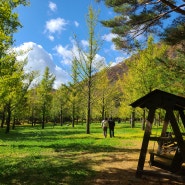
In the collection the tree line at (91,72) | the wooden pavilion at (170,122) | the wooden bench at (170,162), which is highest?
the tree line at (91,72)

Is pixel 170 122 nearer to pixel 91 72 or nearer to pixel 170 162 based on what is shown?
pixel 170 162

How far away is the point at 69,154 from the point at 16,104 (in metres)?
26.5

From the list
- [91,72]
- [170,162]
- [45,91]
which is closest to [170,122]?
[170,162]

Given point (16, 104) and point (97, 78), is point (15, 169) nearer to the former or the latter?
point (97, 78)

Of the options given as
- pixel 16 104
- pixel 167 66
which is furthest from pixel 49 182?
pixel 16 104

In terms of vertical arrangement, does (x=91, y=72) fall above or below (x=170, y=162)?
above

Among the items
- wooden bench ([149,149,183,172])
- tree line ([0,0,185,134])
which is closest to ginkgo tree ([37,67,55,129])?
tree line ([0,0,185,134])

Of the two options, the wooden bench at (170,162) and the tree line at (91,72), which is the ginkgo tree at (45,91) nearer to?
the tree line at (91,72)

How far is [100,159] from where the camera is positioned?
45.8 ft

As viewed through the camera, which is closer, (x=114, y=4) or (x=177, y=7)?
(x=177, y=7)

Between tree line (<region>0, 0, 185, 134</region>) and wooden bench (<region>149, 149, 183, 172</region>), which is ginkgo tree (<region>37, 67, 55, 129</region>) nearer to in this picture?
tree line (<region>0, 0, 185, 134</region>)

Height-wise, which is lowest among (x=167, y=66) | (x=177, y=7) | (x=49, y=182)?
(x=49, y=182)

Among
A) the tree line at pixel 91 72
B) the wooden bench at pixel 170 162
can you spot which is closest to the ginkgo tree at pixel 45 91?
the tree line at pixel 91 72

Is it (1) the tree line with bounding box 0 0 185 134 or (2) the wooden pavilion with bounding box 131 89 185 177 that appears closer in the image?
(2) the wooden pavilion with bounding box 131 89 185 177
